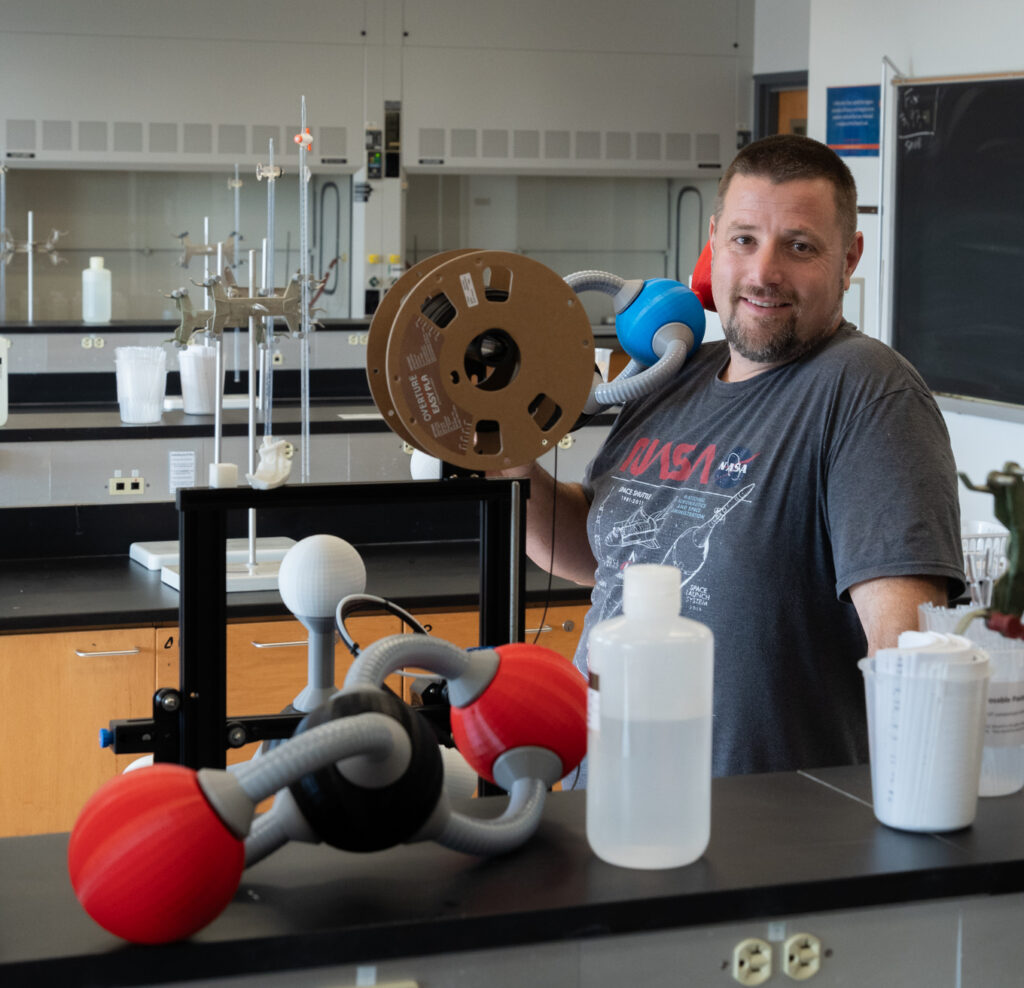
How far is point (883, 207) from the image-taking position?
450 centimetres

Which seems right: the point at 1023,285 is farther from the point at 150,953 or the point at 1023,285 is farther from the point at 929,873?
the point at 150,953

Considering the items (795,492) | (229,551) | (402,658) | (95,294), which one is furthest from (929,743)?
(95,294)

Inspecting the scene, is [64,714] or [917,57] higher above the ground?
[917,57]

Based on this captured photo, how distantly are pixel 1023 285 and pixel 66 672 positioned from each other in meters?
2.95

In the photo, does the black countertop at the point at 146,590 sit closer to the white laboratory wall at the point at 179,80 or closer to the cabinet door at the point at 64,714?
the cabinet door at the point at 64,714

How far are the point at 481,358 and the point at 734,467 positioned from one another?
14.2 inches

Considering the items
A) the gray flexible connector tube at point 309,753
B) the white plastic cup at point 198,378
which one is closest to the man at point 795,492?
the gray flexible connector tube at point 309,753

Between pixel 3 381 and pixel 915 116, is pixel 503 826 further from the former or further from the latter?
pixel 915 116

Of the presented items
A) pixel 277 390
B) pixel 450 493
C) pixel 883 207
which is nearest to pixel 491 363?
pixel 450 493

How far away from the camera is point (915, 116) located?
436 centimetres

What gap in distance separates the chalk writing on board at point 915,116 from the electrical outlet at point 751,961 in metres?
3.90

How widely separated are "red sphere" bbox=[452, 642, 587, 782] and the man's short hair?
0.70 m

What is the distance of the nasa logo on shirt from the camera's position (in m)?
1.43

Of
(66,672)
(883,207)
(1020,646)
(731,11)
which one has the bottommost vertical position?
(66,672)
